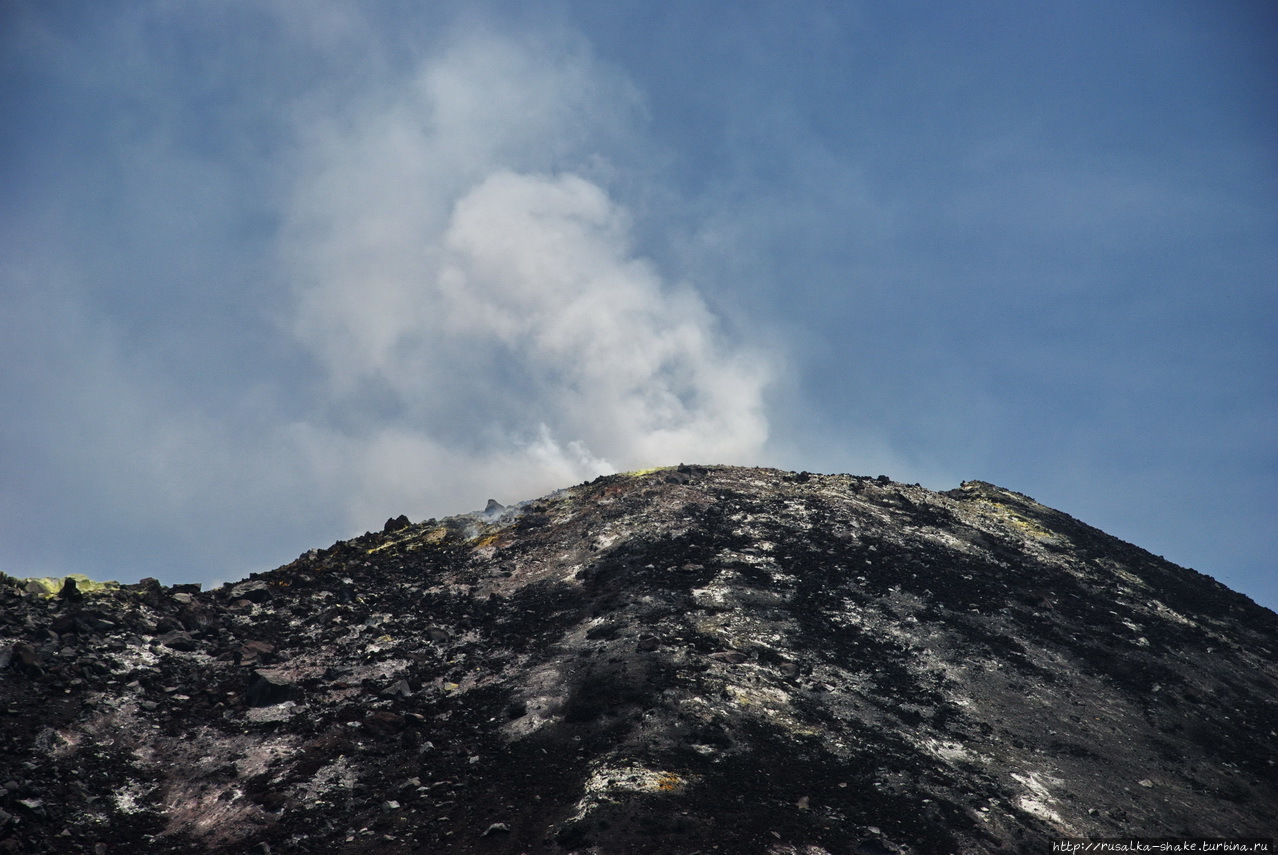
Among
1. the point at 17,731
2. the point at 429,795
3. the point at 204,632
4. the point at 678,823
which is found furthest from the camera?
the point at 204,632

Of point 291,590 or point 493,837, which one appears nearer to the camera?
point 493,837

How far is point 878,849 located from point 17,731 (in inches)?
989

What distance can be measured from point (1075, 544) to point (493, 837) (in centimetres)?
4317

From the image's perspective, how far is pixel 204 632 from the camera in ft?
103

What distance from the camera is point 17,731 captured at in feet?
73.4

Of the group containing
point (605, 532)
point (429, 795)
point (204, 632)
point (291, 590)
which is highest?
point (605, 532)

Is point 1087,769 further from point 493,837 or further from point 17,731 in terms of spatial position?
point 17,731

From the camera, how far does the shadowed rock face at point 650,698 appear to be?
19766 mm

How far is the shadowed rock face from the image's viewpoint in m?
19.8

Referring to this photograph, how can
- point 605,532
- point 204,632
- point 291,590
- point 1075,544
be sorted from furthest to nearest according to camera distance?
point 1075,544, point 605,532, point 291,590, point 204,632

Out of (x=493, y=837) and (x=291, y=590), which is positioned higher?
(x=291, y=590)

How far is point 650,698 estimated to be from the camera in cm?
2430

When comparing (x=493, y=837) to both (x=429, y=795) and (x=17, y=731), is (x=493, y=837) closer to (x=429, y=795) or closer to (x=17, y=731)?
(x=429, y=795)

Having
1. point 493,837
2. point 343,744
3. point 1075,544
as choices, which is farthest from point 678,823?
point 1075,544
